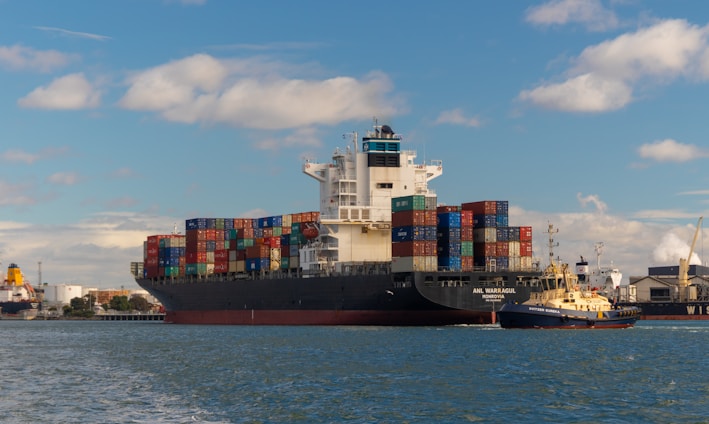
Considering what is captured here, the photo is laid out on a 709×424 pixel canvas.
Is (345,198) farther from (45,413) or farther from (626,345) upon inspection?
(45,413)

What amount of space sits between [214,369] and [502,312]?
32.3 metres

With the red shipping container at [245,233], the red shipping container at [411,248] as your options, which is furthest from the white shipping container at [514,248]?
the red shipping container at [245,233]

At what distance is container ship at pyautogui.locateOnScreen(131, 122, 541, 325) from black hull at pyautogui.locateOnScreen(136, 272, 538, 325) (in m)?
0.09

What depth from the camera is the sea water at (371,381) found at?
108ft

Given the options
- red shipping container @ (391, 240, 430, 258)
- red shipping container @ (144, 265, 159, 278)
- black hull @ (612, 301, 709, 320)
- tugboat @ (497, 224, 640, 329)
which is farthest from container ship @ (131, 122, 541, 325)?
black hull @ (612, 301, 709, 320)

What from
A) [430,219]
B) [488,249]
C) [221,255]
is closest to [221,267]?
[221,255]

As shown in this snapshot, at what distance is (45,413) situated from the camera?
112ft

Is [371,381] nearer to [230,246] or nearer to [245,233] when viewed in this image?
[245,233]

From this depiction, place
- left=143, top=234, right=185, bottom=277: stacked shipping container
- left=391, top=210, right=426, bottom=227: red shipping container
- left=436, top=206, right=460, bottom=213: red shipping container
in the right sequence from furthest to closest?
left=143, top=234, right=185, bottom=277: stacked shipping container → left=436, top=206, right=460, bottom=213: red shipping container → left=391, top=210, right=426, bottom=227: red shipping container

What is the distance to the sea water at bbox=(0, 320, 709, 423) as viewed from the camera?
108 ft

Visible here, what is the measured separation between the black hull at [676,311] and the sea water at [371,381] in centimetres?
6297

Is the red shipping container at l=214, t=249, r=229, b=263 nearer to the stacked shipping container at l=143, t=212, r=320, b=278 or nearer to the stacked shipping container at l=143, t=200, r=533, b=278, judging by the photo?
the stacked shipping container at l=143, t=212, r=320, b=278

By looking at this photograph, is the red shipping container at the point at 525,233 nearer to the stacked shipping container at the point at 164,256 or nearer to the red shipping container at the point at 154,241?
the stacked shipping container at the point at 164,256

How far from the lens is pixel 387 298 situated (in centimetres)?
8112
